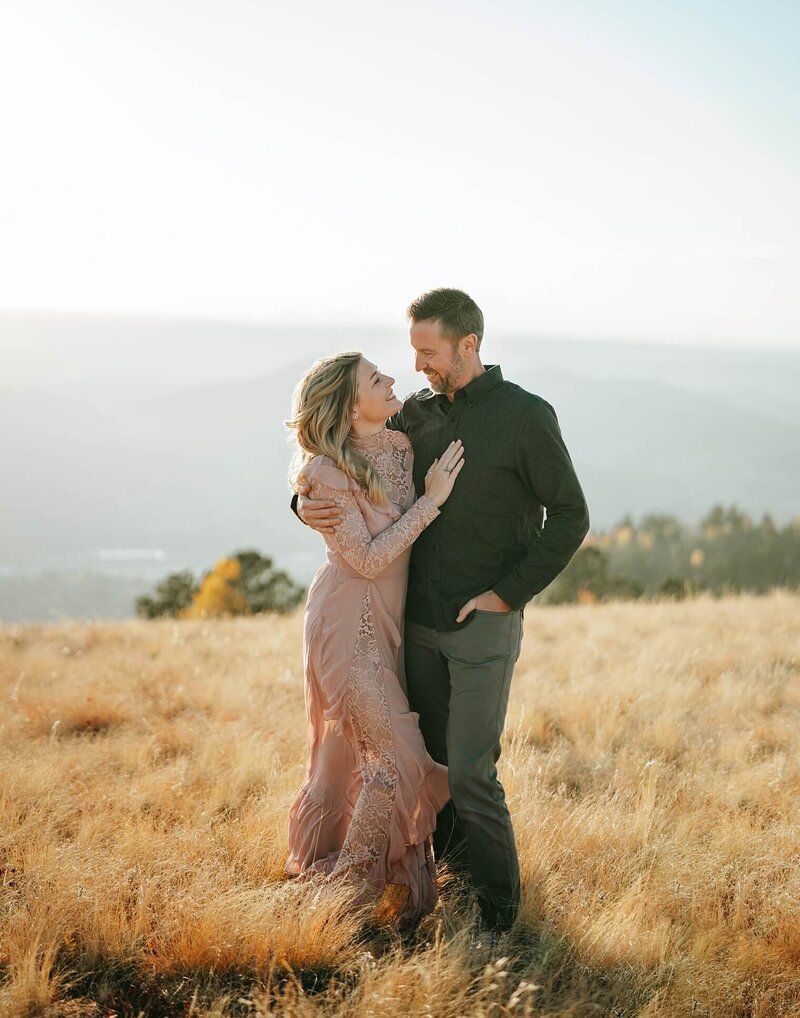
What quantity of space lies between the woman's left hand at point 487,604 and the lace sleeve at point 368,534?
0.38m

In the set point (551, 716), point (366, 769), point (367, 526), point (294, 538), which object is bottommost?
point (294, 538)

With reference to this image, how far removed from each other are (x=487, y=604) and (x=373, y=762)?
94 centimetres

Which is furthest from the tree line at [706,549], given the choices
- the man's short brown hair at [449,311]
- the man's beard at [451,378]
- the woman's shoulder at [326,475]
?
the woman's shoulder at [326,475]

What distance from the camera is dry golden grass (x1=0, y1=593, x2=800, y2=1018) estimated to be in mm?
3223

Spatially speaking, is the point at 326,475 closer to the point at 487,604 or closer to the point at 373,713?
the point at 487,604

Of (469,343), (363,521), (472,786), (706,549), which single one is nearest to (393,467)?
(363,521)

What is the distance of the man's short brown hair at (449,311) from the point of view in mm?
3756

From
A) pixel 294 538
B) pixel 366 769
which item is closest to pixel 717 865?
pixel 366 769

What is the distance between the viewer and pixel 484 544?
3820 mm

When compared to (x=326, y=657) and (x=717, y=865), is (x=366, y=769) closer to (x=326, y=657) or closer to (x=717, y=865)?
(x=326, y=657)

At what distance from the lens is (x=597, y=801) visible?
5.09 metres

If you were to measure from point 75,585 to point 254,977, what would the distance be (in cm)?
8971

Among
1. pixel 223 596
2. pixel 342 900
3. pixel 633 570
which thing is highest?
pixel 342 900

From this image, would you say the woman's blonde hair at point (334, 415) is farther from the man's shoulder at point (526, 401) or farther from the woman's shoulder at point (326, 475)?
the man's shoulder at point (526, 401)
